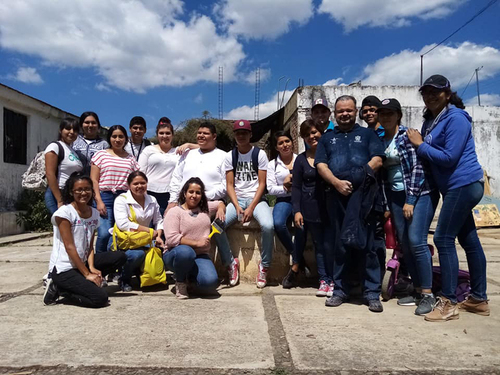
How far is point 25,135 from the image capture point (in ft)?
33.3

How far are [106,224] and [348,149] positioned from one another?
2.69 m

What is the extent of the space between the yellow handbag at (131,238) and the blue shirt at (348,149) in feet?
6.06

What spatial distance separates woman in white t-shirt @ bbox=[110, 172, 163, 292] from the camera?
3.96 m

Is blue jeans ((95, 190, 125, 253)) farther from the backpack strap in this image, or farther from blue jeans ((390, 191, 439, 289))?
blue jeans ((390, 191, 439, 289))

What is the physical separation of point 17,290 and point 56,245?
2.97 feet

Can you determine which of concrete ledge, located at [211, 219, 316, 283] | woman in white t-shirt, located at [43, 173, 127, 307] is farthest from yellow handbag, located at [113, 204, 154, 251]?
concrete ledge, located at [211, 219, 316, 283]

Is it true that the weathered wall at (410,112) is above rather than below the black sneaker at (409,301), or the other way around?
above

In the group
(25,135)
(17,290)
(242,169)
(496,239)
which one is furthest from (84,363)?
(25,135)

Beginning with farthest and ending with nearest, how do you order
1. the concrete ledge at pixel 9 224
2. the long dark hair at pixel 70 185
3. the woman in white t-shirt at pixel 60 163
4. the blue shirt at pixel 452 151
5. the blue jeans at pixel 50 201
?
the concrete ledge at pixel 9 224 → the blue jeans at pixel 50 201 → the woman in white t-shirt at pixel 60 163 → the long dark hair at pixel 70 185 → the blue shirt at pixel 452 151

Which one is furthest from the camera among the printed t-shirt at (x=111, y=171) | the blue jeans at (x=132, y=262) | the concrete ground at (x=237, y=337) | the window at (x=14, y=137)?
the window at (x=14, y=137)

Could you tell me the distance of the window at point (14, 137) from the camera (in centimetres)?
932

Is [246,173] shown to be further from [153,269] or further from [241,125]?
[153,269]

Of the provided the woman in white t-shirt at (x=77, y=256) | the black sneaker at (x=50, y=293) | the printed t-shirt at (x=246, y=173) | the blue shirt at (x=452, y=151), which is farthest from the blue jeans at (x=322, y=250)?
the black sneaker at (x=50, y=293)

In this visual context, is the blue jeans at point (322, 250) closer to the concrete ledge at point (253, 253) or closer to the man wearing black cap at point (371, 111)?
the concrete ledge at point (253, 253)
